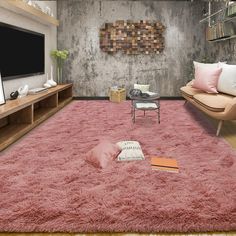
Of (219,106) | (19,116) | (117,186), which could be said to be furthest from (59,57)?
(117,186)

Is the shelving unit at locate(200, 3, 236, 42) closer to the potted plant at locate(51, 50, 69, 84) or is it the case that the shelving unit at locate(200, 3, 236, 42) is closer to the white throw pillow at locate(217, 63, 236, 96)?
the white throw pillow at locate(217, 63, 236, 96)

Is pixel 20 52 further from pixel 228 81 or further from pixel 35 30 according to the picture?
pixel 228 81

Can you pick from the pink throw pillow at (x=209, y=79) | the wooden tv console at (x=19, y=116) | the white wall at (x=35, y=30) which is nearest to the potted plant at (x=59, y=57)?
the white wall at (x=35, y=30)

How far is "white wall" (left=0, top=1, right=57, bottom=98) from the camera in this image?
4.00m

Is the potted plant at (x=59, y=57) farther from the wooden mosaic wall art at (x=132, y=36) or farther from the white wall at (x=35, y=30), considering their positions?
the wooden mosaic wall art at (x=132, y=36)

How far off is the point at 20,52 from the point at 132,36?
10.0 feet

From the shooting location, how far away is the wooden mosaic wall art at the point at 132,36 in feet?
22.0

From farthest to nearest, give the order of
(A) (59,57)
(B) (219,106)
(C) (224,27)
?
(A) (59,57) → (C) (224,27) → (B) (219,106)

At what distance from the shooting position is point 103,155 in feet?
8.44

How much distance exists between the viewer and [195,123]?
420 cm

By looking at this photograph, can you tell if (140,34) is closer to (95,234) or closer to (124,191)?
(124,191)

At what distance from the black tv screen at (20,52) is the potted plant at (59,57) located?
2.40 feet

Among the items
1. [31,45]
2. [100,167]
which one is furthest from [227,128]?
[31,45]

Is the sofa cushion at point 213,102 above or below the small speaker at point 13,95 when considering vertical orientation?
below
